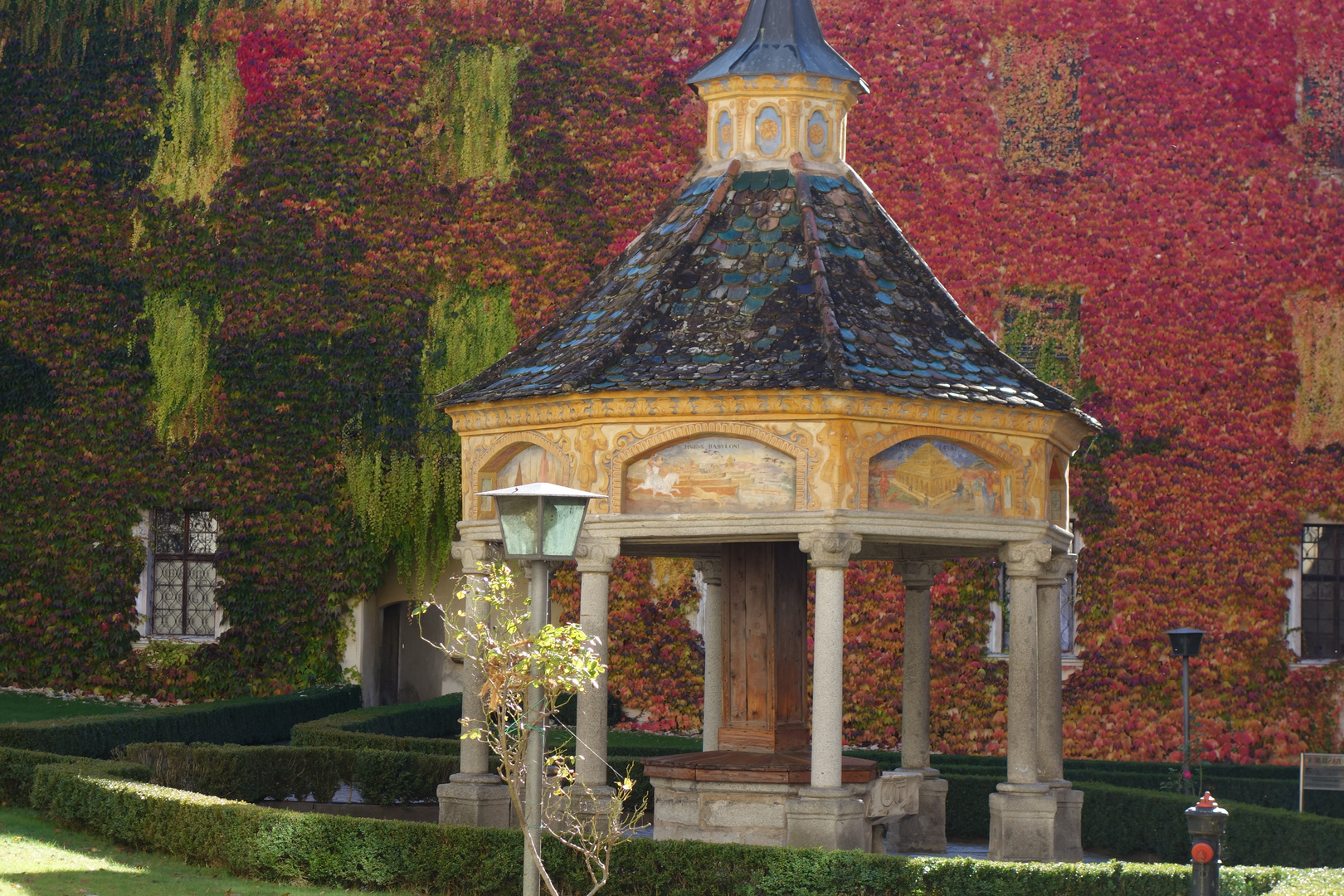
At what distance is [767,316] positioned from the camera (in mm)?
Result: 13836

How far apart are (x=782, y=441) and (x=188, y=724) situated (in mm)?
11832

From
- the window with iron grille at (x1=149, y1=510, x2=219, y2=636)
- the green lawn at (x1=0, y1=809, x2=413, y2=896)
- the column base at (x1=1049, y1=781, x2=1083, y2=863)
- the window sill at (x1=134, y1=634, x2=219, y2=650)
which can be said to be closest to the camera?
the green lawn at (x1=0, y1=809, x2=413, y2=896)

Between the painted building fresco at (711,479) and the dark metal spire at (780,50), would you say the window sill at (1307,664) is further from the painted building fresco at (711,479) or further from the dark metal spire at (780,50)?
the painted building fresco at (711,479)

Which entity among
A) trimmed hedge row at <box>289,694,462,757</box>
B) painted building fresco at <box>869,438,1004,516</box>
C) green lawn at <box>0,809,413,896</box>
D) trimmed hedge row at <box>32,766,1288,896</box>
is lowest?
green lawn at <box>0,809,413,896</box>

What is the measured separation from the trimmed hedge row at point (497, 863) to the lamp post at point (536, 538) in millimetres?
2824

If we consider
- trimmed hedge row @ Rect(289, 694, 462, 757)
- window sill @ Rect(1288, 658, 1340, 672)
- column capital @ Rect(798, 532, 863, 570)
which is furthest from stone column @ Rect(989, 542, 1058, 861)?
window sill @ Rect(1288, 658, 1340, 672)

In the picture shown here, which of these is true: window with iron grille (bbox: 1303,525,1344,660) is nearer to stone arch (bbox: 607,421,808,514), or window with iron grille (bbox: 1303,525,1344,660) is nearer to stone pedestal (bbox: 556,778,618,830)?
stone arch (bbox: 607,421,808,514)

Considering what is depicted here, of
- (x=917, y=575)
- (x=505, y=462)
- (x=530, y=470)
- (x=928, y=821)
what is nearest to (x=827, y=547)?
(x=530, y=470)

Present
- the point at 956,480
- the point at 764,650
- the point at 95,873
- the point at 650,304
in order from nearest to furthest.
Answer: the point at 95,873, the point at 956,480, the point at 650,304, the point at 764,650

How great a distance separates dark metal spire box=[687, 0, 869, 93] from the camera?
1519cm

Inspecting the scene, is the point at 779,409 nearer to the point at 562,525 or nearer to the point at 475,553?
the point at 475,553

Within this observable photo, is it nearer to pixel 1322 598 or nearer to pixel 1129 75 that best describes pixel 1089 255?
pixel 1129 75

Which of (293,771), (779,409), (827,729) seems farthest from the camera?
(293,771)

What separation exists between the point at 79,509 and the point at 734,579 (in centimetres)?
1564
